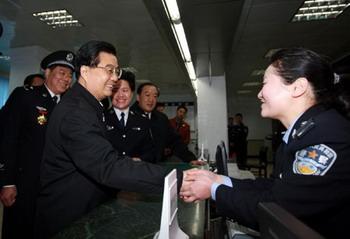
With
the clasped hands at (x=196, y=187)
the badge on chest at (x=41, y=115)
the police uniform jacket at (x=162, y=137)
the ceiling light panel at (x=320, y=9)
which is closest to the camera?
the clasped hands at (x=196, y=187)

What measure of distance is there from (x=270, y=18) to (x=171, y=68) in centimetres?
344

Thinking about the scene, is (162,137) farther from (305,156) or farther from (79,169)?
(305,156)

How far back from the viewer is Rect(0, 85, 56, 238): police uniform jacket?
1929 millimetres

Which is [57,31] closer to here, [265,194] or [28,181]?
[28,181]

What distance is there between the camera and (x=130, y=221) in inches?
38.5

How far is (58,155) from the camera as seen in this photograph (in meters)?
1.12

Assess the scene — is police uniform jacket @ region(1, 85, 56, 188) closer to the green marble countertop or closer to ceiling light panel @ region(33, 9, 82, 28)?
the green marble countertop

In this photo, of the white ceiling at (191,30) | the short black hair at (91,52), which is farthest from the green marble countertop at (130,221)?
the white ceiling at (191,30)

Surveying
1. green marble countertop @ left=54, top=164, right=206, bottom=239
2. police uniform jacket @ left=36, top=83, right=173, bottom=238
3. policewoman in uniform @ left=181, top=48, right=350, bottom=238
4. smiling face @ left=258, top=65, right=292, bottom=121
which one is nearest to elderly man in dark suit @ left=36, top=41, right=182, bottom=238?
police uniform jacket @ left=36, top=83, right=173, bottom=238

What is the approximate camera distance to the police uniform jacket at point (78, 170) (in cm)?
98

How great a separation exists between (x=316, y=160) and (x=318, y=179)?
6 cm

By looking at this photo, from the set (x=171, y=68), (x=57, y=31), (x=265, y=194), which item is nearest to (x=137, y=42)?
(x=57, y=31)

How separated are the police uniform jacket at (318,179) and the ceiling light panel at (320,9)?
3.16m

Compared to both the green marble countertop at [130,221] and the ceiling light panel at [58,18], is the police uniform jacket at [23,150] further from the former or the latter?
the ceiling light panel at [58,18]
